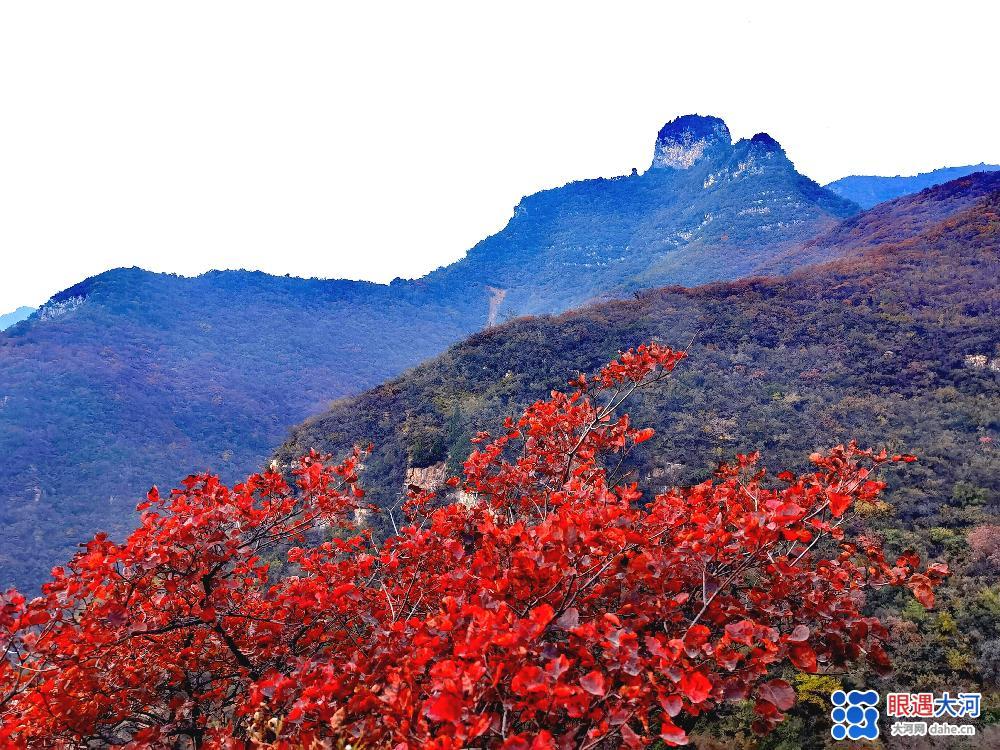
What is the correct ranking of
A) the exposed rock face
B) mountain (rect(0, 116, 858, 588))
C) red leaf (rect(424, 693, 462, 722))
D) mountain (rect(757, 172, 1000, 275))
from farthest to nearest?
mountain (rect(0, 116, 858, 588)) < mountain (rect(757, 172, 1000, 275)) < the exposed rock face < red leaf (rect(424, 693, 462, 722))

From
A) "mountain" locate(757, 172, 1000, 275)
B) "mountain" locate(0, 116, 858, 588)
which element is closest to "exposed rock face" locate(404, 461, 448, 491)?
"mountain" locate(0, 116, 858, 588)

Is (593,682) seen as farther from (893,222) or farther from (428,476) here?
(893,222)

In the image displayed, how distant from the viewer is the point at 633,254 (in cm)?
6650

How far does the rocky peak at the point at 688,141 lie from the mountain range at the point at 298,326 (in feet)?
1.42

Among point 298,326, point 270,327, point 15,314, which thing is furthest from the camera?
point 15,314

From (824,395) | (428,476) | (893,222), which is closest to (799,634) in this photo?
(428,476)

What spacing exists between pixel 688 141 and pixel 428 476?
315 ft

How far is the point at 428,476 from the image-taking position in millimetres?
12828

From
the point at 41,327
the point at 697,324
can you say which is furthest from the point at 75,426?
the point at 697,324

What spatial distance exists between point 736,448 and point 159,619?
1061cm

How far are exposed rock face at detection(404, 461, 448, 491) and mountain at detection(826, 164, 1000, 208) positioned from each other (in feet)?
321

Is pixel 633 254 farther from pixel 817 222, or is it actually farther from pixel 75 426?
pixel 75 426

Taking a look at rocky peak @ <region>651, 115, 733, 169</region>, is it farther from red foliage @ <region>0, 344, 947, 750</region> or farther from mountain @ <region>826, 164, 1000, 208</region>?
red foliage @ <region>0, 344, 947, 750</region>

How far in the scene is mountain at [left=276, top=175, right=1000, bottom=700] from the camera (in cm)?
664
